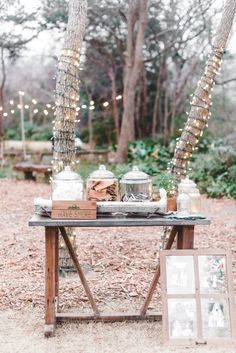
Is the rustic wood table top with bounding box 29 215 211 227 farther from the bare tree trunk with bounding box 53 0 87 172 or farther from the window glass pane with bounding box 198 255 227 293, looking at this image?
the bare tree trunk with bounding box 53 0 87 172

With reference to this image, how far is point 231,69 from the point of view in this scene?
14.2m

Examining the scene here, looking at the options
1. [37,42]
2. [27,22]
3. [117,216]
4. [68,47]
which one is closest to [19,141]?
[37,42]

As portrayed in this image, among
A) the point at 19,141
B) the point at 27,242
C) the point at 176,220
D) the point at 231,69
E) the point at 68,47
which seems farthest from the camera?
the point at 19,141

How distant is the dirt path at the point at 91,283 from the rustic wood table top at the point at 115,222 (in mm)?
728

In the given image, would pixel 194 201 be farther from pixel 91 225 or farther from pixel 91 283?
pixel 91 283

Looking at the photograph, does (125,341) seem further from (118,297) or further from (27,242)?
(27,242)

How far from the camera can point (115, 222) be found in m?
3.03

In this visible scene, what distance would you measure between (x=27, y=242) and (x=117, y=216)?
2.74 metres

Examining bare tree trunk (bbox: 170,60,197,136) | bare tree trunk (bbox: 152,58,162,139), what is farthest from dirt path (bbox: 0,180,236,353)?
bare tree trunk (bbox: 152,58,162,139)

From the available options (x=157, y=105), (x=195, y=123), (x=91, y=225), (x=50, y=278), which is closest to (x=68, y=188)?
Answer: (x=91, y=225)

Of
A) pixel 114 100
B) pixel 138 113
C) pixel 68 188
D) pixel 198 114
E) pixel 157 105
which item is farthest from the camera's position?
pixel 138 113

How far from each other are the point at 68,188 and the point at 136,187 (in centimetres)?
43

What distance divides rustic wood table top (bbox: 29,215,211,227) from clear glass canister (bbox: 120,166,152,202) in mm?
174

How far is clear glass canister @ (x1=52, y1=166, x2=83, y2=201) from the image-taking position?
312cm
